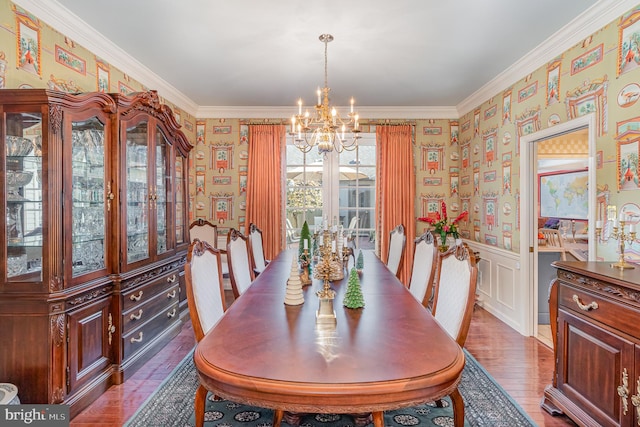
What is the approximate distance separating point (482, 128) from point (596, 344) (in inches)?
126

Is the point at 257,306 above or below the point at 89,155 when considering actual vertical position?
below

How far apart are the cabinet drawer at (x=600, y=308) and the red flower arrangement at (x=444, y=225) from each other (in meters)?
2.57

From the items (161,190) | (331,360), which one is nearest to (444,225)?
(161,190)

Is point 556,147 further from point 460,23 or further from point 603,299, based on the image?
point 603,299

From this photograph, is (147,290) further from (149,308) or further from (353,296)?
(353,296)

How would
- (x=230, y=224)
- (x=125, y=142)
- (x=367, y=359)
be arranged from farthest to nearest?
(x=230, y=224) < (x=125, y=142) < (x=367, y=359)

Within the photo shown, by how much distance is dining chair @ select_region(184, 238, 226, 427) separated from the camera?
1731 mm

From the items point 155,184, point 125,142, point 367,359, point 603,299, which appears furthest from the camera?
point 155,184

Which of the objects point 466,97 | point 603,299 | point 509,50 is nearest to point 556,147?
point 466,97

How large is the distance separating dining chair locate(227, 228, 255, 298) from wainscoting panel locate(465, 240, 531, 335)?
2.73 m

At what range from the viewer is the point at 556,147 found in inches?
214

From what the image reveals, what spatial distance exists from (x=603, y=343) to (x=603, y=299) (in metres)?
0.22

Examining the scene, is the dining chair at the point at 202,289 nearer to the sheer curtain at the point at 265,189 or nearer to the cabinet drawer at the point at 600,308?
the cabinet drawer at the point at 600,308


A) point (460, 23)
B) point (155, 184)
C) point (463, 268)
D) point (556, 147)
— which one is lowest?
point (463, 268)
